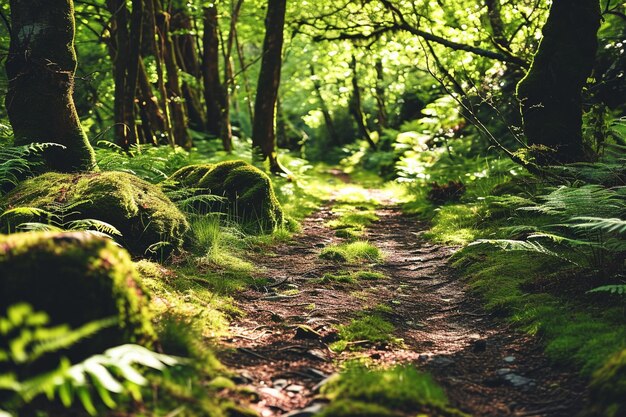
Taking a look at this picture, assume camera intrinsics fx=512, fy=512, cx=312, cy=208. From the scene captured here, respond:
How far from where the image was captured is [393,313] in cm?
506

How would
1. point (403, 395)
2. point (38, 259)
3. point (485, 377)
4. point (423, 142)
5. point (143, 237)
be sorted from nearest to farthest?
point (38, 259) < point (403, 395) < point (485, 377) < point (143, 237) < point (423, 142)

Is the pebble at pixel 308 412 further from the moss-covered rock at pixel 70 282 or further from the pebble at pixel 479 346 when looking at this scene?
the pebble at pixel 479 346

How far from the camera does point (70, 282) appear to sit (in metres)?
2.62

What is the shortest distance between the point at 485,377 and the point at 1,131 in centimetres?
735

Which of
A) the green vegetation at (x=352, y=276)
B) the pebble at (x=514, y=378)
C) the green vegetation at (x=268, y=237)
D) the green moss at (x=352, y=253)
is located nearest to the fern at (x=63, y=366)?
the green vegetation at (x=268, y=237)

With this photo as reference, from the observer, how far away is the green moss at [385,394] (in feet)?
8.91

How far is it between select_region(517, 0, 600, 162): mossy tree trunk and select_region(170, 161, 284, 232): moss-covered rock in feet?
14.0

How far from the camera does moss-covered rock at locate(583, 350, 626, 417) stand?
259 cm

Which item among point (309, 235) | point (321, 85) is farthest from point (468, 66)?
point (321, 85)

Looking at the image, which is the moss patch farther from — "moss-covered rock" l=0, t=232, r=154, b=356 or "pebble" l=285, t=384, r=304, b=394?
"moss-covered rock" l=0, t=232, r=154, b=356

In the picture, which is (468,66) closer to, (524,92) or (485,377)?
(524,92)

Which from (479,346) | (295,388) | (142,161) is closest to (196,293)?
(295,388)

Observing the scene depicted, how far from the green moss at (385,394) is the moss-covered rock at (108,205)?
297cm

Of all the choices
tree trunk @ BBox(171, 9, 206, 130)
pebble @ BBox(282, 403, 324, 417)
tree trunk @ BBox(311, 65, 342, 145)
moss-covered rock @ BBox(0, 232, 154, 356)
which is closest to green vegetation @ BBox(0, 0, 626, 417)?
moss-covered rock @ BBox(0, 232, 154, 356)
